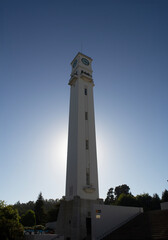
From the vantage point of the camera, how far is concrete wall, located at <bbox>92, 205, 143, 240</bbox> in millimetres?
20266

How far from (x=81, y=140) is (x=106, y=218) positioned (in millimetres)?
11294

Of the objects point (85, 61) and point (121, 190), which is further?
point (121, 190)

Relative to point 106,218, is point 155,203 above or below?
above

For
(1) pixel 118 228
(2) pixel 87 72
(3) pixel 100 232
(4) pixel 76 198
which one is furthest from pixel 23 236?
(2) pixel 87 72

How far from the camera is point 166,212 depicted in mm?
21016

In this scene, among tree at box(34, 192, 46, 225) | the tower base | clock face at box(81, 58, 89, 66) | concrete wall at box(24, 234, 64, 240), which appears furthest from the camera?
tree at box(34, 192, 46, 225)

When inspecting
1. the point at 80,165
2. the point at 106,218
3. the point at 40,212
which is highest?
the point at 80,165

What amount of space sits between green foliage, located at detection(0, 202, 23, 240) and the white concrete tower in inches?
295

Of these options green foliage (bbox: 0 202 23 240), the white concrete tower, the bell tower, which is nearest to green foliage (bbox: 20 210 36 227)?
the bell tower

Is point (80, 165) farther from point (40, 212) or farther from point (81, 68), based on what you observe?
point (40, 212)

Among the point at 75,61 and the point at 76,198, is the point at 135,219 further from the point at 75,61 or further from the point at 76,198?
the point at 75,61

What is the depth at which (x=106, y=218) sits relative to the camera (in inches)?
843

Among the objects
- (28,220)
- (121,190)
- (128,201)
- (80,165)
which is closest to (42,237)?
(80,165)

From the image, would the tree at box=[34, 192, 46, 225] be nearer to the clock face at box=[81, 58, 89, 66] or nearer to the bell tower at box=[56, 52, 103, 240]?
the bell tower at box=[56, 52, 103, 240]
